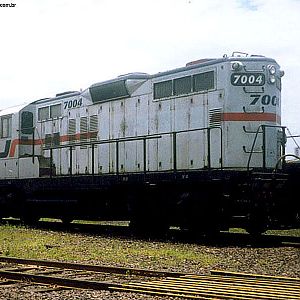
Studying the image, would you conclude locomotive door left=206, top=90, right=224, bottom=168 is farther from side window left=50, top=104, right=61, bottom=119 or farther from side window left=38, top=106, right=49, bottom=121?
side window left=38, top=106, right=49, bottom=121

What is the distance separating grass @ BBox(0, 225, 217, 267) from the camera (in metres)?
11.1

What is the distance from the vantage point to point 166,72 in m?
16.1

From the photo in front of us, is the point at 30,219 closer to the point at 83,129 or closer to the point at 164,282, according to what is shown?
the point at 83,129

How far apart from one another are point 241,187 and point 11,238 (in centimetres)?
599

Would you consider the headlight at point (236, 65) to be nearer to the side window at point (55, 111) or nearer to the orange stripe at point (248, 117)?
the orange stripe at point (248, 117)

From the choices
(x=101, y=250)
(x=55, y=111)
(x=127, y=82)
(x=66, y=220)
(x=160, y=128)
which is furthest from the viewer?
(x=55, y=111)

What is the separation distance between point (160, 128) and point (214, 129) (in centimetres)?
195

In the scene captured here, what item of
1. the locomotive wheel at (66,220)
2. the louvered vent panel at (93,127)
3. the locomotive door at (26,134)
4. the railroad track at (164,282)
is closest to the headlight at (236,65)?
the louvered vent panel at (93,127)

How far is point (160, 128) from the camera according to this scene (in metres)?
16.1

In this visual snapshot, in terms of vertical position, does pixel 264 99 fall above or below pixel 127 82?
below

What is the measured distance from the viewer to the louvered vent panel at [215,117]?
1454cm

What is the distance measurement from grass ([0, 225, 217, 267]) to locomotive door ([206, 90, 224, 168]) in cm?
226

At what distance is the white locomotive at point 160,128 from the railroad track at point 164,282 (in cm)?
507

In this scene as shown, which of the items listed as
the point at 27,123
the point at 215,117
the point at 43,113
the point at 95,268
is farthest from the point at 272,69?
the point at 27,123
